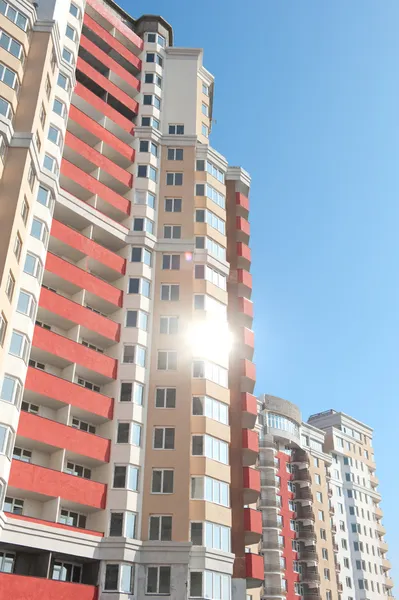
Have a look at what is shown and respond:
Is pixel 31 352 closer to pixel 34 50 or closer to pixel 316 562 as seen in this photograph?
pixel 34 50

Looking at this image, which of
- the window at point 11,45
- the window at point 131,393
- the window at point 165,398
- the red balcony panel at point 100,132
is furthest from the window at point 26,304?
the red balcony panel at point 100,132

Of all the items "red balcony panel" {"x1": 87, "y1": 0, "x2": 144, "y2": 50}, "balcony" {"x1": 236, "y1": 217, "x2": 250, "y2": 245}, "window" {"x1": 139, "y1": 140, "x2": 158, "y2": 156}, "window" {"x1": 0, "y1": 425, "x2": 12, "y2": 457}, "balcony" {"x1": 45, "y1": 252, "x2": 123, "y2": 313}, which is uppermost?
"red balcony panel" {"x1": 87, "y1": 0, "x2": 144, "y2": 50}

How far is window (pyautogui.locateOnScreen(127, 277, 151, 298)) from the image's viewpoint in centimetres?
5291

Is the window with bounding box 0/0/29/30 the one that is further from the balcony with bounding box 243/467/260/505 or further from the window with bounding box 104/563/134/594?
the window with bounding box 104/563/134/594

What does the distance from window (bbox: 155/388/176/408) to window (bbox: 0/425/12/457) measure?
45.5ft

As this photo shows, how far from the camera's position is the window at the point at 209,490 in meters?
45.1

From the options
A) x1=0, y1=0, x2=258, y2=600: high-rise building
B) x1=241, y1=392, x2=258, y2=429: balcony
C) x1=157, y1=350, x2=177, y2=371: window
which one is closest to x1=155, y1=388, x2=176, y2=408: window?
x1=0, y1=0, x2=258, y2=600: high-rise building

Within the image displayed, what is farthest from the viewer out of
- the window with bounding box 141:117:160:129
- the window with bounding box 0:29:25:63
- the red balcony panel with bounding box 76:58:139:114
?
the window with bounding box 141:117:160:129

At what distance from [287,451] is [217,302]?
5289 centimetres

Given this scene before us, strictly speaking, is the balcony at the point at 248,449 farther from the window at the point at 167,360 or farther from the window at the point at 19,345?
the window at the point at 19,345

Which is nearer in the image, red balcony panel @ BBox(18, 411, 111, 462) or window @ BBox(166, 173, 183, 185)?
red balcony panel @ BBox(18, 411, 111, 462)

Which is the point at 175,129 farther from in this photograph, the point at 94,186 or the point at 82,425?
the point at 82,425

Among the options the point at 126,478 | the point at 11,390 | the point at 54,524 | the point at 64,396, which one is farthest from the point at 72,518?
the point at 11,390

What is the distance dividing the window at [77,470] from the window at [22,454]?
3.32 meters
